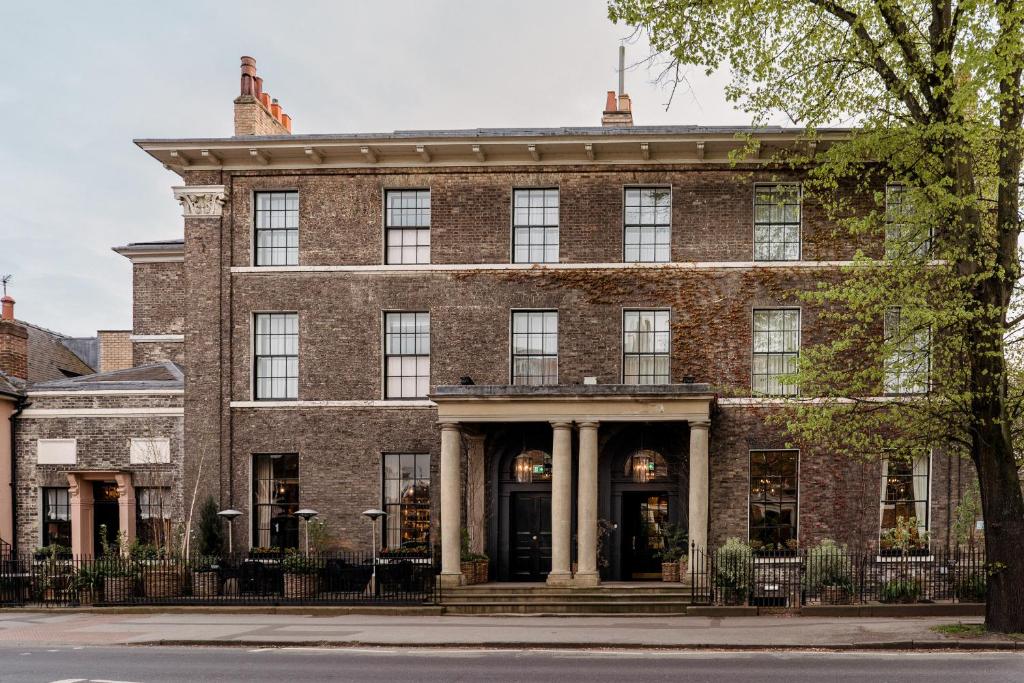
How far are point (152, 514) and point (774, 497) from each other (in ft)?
54.7

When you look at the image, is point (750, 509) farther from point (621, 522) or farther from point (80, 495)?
point (80, 495)

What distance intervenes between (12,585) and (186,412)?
5.81 meters

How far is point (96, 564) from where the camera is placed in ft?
70.1

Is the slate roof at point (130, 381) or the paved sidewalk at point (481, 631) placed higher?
the slate roof at point (130, 381)

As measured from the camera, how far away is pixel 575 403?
20.9 metres

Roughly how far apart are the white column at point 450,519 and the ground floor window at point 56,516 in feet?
36.9

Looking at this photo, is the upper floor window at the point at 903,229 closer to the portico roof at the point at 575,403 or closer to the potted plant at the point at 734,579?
the portico roof at the point at 575,403

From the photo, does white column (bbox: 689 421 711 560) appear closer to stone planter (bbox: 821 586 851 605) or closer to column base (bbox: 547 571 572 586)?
stone planter (bbox: 821 586 851 605)

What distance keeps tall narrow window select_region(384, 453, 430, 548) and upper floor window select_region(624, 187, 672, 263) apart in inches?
309

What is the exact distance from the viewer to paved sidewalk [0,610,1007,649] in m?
15.4

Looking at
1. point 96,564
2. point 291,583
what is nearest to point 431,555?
point 291,583

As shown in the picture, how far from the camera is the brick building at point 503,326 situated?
73.4 ft

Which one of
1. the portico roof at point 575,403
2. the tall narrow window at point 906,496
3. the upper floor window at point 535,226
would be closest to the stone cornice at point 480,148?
the upper floor window at point 535,226

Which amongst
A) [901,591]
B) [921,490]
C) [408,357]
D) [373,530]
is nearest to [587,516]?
[373,530]
